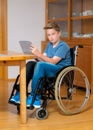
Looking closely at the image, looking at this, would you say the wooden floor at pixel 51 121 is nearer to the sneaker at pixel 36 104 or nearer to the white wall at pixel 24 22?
the sneaker at pixel 36 104

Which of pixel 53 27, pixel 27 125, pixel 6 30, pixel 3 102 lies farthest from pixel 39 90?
pixel 6 30

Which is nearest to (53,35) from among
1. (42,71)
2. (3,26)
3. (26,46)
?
(26,46)

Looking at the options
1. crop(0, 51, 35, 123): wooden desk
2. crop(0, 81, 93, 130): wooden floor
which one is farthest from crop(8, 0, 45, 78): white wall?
crop(0, 51, 35, 123): wooden desk

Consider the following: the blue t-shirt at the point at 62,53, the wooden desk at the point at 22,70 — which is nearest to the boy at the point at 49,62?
the blue t-shirt at the point at 62,53

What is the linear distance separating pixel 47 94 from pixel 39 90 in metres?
0.15

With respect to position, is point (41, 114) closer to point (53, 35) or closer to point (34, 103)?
point (34, 103)

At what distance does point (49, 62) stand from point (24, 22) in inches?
96.5

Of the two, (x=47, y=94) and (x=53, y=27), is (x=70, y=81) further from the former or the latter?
(x=53, y=27)

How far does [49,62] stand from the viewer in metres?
2.57

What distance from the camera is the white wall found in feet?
15.8

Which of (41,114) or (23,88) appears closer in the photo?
(23,88)

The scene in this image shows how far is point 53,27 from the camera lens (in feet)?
8.84

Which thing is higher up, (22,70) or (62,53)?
(62,53)

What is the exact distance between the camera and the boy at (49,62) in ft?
8.16
